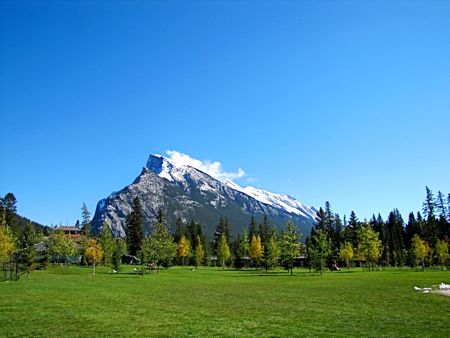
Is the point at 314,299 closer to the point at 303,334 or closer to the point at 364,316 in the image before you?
the point at 364,316

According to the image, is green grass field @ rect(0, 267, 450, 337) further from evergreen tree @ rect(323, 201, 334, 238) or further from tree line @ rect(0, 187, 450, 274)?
evergreen tree @ rect(323, 201, 334, 238)

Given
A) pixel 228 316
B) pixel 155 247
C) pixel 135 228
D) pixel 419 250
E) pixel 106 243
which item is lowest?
pixel 228 316

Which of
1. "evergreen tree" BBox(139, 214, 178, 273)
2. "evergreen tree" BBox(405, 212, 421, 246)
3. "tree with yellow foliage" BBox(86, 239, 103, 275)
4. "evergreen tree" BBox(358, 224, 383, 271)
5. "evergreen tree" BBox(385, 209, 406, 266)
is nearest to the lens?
"evergreen tree" BBox(139, 214, 178, 273)

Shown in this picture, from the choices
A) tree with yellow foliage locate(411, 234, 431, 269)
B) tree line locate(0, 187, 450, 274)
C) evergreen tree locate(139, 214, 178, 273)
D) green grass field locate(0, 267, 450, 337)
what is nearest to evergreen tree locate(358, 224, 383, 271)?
tree line locate(0, 187, 450, 274)

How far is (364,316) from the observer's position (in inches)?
874

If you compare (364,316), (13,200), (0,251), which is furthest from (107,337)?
(13,200)

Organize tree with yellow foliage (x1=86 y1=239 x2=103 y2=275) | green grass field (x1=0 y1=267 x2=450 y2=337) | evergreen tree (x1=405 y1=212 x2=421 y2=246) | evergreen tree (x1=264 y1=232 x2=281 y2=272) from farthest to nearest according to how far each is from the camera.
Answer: evergreen tree (x1=405 y1=212 x2=421 y2=246)
tree with yellow foliage (x1=86 y1=239 x2=103 y2=275)
evergreen tree (x1=264 y1=232 x2=281 y2=272)
green grass field (x1=0 y1=267 x2=450 y2=337)

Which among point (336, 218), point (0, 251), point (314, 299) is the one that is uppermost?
point (336, 218)

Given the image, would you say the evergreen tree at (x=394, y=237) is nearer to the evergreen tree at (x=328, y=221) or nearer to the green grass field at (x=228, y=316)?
the evergreen tree at (x=328, y=221)

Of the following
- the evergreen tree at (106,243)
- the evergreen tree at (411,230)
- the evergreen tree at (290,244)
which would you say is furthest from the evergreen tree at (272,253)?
the evergreen tree at (411,230)

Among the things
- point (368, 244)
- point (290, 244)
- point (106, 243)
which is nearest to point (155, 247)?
point (106, 243)

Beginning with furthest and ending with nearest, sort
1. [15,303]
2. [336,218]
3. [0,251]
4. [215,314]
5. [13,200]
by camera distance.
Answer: [336,218] < [13,200] < [0,251] < [15,303] < [215,314]

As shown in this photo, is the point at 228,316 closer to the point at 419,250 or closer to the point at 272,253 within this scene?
the point at 272,253

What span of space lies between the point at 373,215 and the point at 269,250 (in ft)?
289
